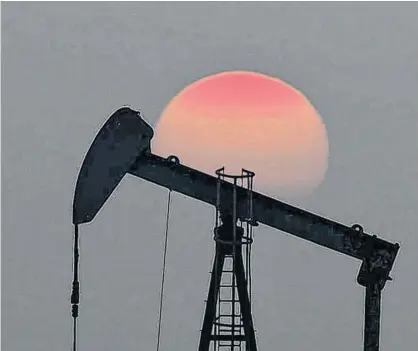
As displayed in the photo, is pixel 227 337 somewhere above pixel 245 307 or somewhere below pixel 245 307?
below

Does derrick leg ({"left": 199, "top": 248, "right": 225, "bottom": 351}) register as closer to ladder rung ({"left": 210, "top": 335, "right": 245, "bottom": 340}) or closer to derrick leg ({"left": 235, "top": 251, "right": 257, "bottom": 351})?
ladder rung ({"left": 210, "top": 335, "right": 245, "bottom": 340})

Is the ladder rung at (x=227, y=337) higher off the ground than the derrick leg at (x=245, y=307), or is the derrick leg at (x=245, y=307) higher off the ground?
the derrick leg at (x=245, y=307)

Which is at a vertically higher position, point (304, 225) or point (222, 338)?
point (304, 225)

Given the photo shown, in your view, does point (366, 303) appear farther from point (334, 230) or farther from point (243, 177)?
point (243, 177)

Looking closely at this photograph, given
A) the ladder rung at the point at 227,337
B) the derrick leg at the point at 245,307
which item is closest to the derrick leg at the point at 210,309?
the ladder rung at the point at 227,337

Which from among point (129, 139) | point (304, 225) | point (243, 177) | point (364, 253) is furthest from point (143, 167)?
point (364, 253)

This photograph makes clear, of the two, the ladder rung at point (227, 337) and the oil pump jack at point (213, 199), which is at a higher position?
the oil pump jack at point (213, 199)

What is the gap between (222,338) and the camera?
9.29 m

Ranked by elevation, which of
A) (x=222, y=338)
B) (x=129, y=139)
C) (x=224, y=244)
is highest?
(x=129, y=139)

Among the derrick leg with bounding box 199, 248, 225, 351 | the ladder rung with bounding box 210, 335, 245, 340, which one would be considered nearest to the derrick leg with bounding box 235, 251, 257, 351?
the ladder rung with bounding box 210, 335, 245, 340

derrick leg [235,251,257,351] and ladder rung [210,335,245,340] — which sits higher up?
derrick leg [235,251,257,351]

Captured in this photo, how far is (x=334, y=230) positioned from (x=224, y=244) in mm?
915

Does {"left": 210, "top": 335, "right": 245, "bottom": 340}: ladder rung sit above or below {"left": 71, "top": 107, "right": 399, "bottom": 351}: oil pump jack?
below

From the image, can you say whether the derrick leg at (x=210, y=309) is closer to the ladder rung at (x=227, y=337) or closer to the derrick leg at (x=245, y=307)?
the ladder rung at (x=227, y=337)
